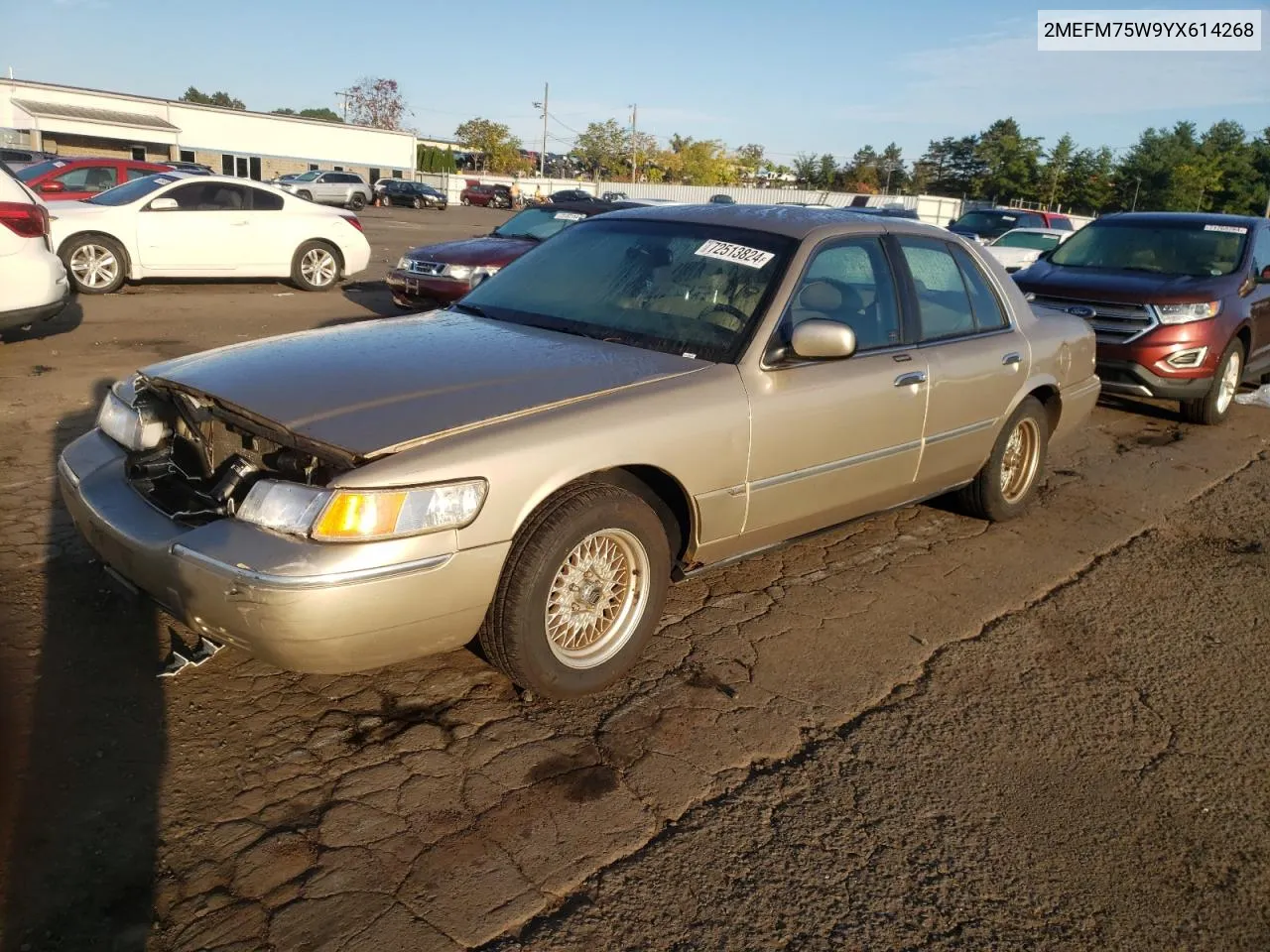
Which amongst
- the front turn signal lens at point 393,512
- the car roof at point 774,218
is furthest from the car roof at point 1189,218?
the front turn signal lens at point 393,512

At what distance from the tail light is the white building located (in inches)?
1713

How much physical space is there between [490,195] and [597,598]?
183ft

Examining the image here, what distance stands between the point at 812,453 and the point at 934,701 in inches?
41.8

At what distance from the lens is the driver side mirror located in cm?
373

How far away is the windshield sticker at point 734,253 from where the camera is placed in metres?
4.08

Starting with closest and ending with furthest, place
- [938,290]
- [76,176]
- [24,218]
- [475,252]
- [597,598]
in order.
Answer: [597,598], [938,290], [24,218], [475,252], [76,176]

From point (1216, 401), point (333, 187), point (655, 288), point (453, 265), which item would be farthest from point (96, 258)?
point (333, 187)

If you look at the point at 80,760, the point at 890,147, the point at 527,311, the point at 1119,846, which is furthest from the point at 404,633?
the point at 890,147

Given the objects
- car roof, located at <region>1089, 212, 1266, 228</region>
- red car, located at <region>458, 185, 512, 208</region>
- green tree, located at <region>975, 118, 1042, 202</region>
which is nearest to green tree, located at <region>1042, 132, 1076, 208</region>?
green tree, located at <region>975, 118, 1042, 202</region>

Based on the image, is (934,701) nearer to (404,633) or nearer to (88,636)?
(404,633)

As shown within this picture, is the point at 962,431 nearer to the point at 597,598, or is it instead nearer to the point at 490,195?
the point at 597,598

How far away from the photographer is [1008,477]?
563 centimetres

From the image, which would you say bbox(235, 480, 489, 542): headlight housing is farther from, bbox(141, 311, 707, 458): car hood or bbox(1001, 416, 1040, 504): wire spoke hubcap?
bbox(1001, 416, 1040, 504): wire spoke hubcap

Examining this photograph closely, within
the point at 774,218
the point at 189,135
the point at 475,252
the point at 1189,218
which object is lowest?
the point at 475,252
